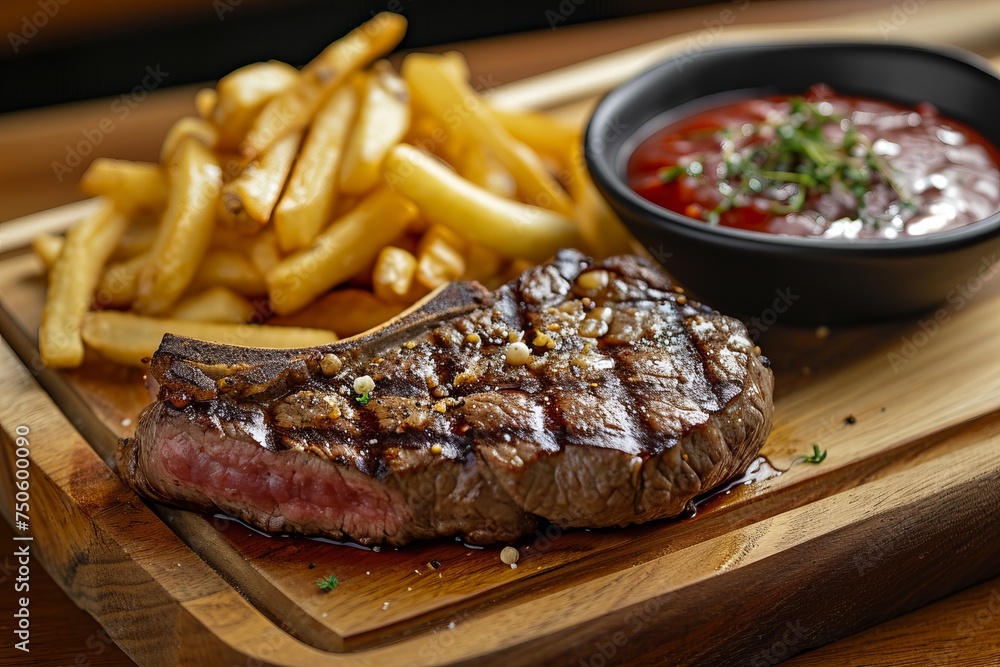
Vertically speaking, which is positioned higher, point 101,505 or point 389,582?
point 101,505

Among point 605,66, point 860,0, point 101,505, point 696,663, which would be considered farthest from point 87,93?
point 696,663

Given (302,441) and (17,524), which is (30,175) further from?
(302,441)

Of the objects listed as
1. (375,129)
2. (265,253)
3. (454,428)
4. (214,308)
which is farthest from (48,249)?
(454,428)

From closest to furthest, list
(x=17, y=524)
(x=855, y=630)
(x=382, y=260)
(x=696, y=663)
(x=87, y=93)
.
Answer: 1. (x=696, y=663)
2. (x=855, y=630)
3. (x=17, y=524)
4. (x=382, y=260)
5. (x=87, y=93)

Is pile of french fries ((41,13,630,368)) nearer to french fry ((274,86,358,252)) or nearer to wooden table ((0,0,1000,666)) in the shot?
french fry ((274,86,358,252))

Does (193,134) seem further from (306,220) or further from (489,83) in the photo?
(489,83)

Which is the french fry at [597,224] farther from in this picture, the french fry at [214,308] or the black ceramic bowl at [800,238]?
the french fry at [214,308]

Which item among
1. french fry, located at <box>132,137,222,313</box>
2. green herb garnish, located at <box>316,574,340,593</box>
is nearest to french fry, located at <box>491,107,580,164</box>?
french fry, located at <box>132,137,222,313</box>
